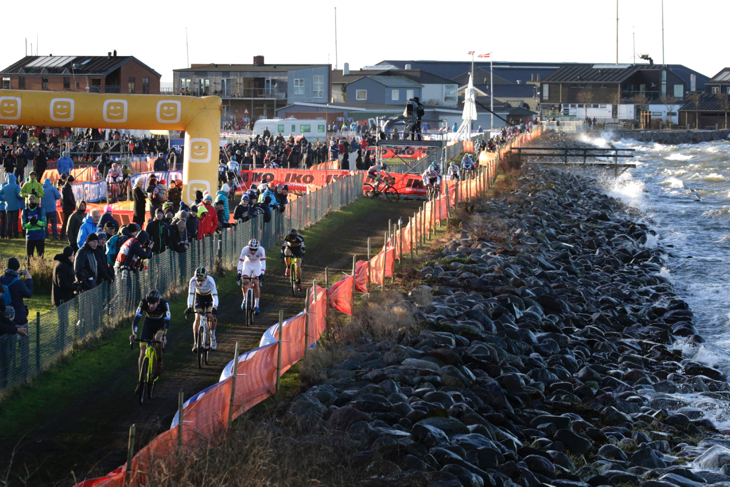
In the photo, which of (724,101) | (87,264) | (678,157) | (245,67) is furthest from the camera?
(724,101)

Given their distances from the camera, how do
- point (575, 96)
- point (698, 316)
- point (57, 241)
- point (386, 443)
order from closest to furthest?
1. point (386, 443)
2. point (698, 316)
3. point (57, 241)
4. point (575, 96)

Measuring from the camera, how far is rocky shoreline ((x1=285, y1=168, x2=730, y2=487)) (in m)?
10.6

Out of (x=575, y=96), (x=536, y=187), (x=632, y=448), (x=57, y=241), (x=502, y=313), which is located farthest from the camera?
(x=575, y=96)

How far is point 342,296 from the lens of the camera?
15922 millimetres

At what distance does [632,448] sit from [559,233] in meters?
20.7

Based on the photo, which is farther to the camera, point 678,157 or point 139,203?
point 678,157

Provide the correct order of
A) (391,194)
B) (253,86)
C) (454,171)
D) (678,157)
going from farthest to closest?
1. (253,86)
2. (678,157)
3. (391,194)
4. (454,171)

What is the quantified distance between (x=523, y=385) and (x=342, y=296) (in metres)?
3.97

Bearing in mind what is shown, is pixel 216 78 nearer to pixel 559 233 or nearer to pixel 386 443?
pixel 559 233

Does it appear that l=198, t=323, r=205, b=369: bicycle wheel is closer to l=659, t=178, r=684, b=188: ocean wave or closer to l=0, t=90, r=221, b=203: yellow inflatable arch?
l=0, t=90, r=221, b=203: yellow inflatable arch

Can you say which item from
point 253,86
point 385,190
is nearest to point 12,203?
point 385,190

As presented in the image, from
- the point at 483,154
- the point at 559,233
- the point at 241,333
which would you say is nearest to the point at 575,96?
the point at 483,154

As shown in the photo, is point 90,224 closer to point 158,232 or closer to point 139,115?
point 158,232

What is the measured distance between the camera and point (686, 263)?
29.1 metres
